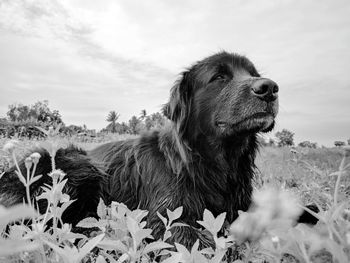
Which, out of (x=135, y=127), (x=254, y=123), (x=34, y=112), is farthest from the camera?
(x=34, y=112)

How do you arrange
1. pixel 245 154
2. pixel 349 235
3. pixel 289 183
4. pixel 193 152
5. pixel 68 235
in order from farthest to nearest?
pixel 289 183 < pixel 245 154 < pixel 193 152 < pixel 68 235 < pixel 349 235

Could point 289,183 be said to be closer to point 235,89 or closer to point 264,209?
point 235,89

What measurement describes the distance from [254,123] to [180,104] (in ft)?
2.81

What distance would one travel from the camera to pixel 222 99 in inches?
124

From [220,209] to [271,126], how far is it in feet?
2.87

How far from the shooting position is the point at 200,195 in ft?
9.72

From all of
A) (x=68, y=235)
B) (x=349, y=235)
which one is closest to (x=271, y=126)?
(x=68, y=235)

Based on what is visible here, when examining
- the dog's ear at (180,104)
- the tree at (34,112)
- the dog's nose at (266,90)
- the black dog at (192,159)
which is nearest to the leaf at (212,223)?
the black dog at (192,159)

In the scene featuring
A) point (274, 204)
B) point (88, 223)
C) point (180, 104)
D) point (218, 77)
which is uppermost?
point (218, 77)

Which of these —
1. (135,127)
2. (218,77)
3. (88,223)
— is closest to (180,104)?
(218,77)

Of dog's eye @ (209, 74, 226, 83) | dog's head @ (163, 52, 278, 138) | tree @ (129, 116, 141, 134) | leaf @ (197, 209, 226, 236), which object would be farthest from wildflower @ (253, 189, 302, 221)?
tree @ (129, 116, 141, 134)

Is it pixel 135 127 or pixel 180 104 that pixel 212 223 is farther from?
pixel 135 127

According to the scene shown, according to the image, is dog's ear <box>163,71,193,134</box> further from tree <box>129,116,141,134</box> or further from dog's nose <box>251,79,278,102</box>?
tree <box>129,116,141,134</box>

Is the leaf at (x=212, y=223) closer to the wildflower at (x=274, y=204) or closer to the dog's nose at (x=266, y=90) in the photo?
the wildflower at (x=274, y=204)
